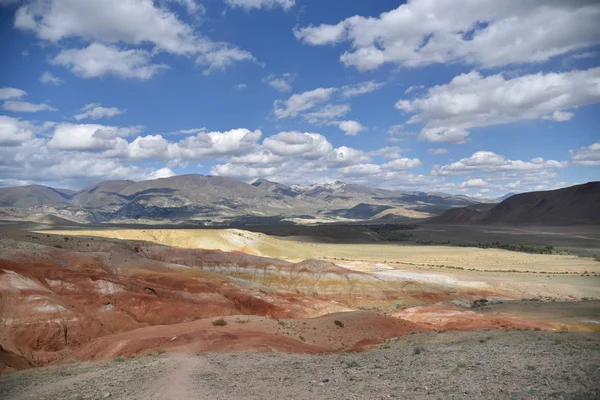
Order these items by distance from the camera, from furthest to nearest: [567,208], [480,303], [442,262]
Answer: [567,208], [442,262], [480,303]

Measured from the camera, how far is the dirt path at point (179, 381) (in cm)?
1309

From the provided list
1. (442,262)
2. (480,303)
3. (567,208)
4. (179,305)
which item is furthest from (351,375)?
(567,208)

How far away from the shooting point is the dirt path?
13.1 meters

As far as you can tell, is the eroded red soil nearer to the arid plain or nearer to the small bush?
the arid plain

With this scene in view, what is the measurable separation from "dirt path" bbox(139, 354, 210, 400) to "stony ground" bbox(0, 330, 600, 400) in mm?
35

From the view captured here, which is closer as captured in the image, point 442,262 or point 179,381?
point 179,381

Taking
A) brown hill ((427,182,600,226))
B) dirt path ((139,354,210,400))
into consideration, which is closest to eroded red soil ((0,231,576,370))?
dirt path ((139,354,210,400))

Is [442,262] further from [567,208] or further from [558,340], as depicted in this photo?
[567,208]

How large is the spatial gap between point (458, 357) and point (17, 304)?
25.9m

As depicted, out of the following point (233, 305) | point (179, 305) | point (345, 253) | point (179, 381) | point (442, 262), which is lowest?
point (442, 262)

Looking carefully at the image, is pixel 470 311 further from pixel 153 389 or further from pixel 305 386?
pixel 153 389

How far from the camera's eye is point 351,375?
15211 millimetres

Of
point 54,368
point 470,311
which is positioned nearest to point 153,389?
point 54,368

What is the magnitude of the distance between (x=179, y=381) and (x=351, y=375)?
6.46 meters
